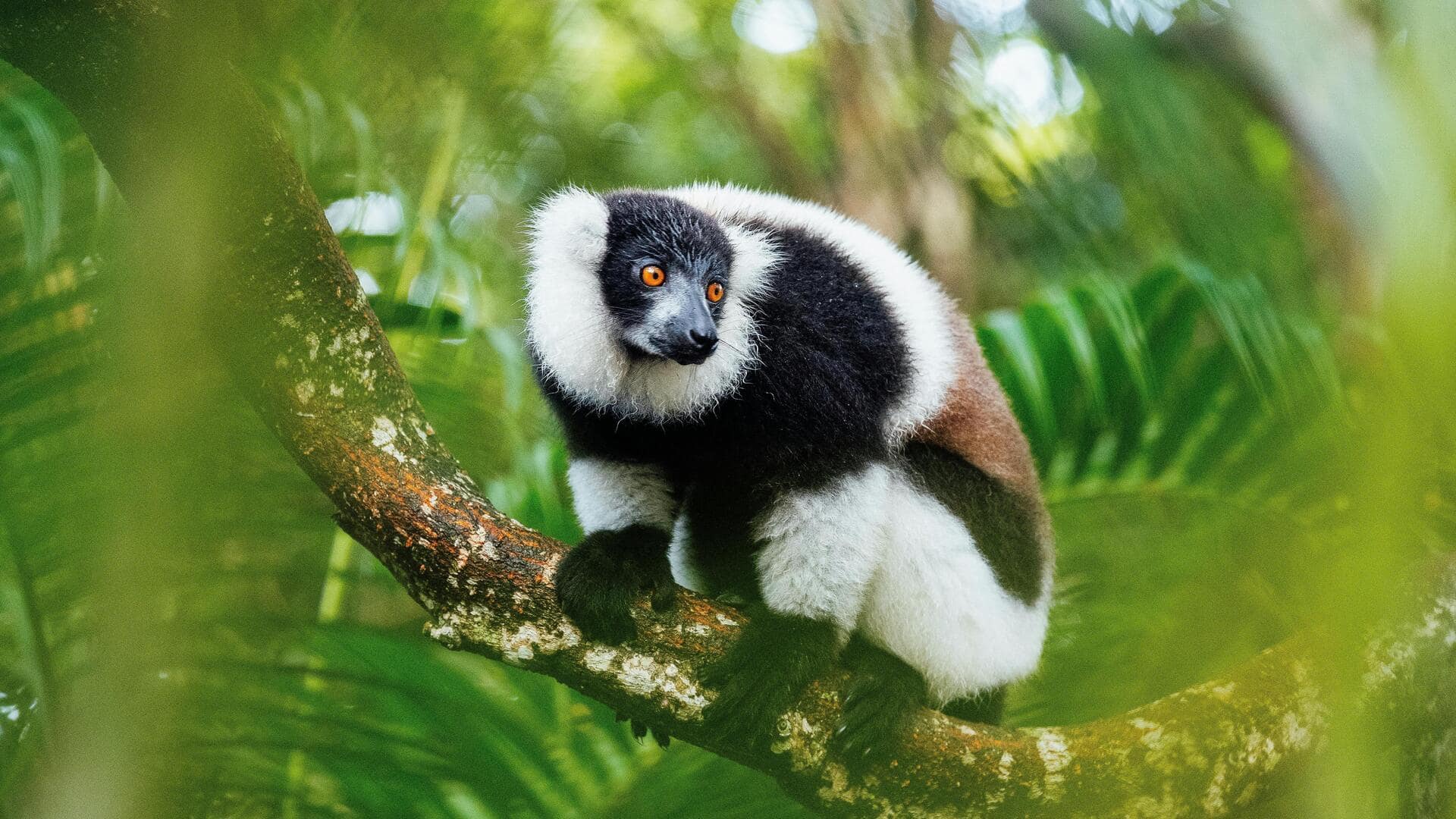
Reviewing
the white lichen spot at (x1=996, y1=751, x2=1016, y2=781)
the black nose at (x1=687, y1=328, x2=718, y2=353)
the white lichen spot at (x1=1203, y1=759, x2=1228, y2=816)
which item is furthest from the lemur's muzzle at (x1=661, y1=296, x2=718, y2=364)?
the white lichen spot at (x1=1203, y1=759, x2=1228, y2=816)

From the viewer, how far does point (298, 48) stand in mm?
1351

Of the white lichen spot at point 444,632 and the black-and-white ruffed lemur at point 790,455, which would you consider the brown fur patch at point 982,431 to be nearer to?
the black-and-white ruffed lemur at point 790,455

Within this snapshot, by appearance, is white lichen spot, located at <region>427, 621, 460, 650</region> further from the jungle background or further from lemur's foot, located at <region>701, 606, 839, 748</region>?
lemur's foot, located at <region>701, 606, 839, 748</region>

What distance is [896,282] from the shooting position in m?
3.67

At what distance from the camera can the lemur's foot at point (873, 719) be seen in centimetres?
283

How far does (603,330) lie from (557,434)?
700 millimetres

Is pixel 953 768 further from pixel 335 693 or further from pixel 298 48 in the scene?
pixel 298 48

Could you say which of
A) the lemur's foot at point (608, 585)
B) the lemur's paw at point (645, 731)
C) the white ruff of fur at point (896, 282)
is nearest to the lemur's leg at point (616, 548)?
the lemur's foot at point (608, 585)

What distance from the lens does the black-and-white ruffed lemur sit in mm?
3039

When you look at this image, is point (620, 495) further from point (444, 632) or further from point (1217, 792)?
point (1217, 792)

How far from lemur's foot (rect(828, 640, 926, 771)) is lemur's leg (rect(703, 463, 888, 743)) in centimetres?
14

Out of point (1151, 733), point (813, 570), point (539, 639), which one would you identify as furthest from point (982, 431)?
point (539, 639)

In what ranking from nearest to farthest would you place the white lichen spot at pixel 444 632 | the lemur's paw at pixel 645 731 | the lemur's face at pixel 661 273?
the white lichen spot at pixel 444 632 < the lemur's paw at pixel 645 731 < the lemur's face at pixel 661 273

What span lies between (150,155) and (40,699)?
1.31m
